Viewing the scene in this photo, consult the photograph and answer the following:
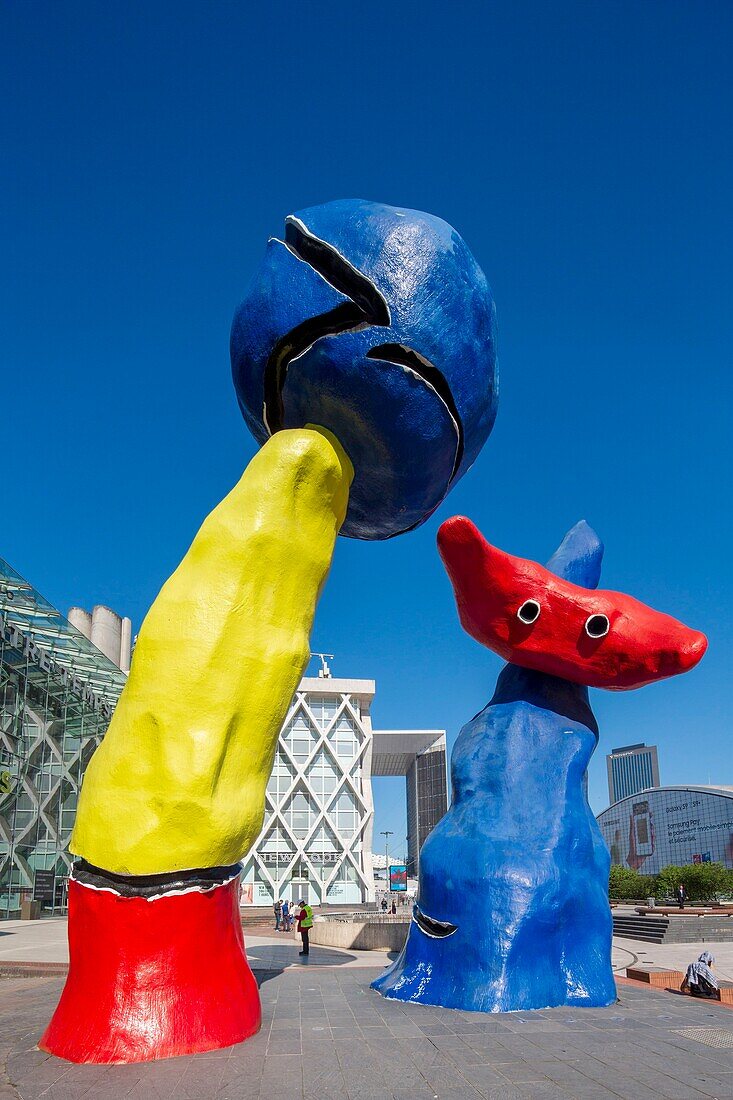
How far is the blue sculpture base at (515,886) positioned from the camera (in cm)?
872

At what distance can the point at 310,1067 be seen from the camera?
6.10 metres

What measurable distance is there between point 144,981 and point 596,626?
6.53 m

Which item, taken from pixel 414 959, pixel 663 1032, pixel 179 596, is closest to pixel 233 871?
pixel 179 596

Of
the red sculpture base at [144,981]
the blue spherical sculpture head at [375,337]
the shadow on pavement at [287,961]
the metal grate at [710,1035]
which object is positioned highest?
the blue spherical sculpture head at [375,337]

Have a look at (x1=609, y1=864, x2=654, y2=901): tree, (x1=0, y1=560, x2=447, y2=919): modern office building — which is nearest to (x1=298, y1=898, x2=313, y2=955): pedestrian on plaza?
(x1=0, y1=560, x2=447, y2=919): modern office building

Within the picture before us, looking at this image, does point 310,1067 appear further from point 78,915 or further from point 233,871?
point 78,915

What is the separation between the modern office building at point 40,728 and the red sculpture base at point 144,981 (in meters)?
21.4

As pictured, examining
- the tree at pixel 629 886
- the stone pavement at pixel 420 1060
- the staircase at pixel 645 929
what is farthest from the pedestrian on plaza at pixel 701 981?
the tree at pixel 629 886

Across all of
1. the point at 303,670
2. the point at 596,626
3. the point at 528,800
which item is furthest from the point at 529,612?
the point at 303,670

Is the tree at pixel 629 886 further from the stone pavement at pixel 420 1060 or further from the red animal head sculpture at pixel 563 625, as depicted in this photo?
the stone pavement at pixel 420 1060

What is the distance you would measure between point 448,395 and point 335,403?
1093 millimetres

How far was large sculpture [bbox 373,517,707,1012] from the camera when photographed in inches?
347

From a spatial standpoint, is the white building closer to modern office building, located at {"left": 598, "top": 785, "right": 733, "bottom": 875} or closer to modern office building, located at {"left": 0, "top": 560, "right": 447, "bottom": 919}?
modern office building, located at {"left": 0, "top": 560, "right": 447, "bottom": 919}

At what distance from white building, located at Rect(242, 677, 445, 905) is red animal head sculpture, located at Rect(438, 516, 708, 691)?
38805mm
